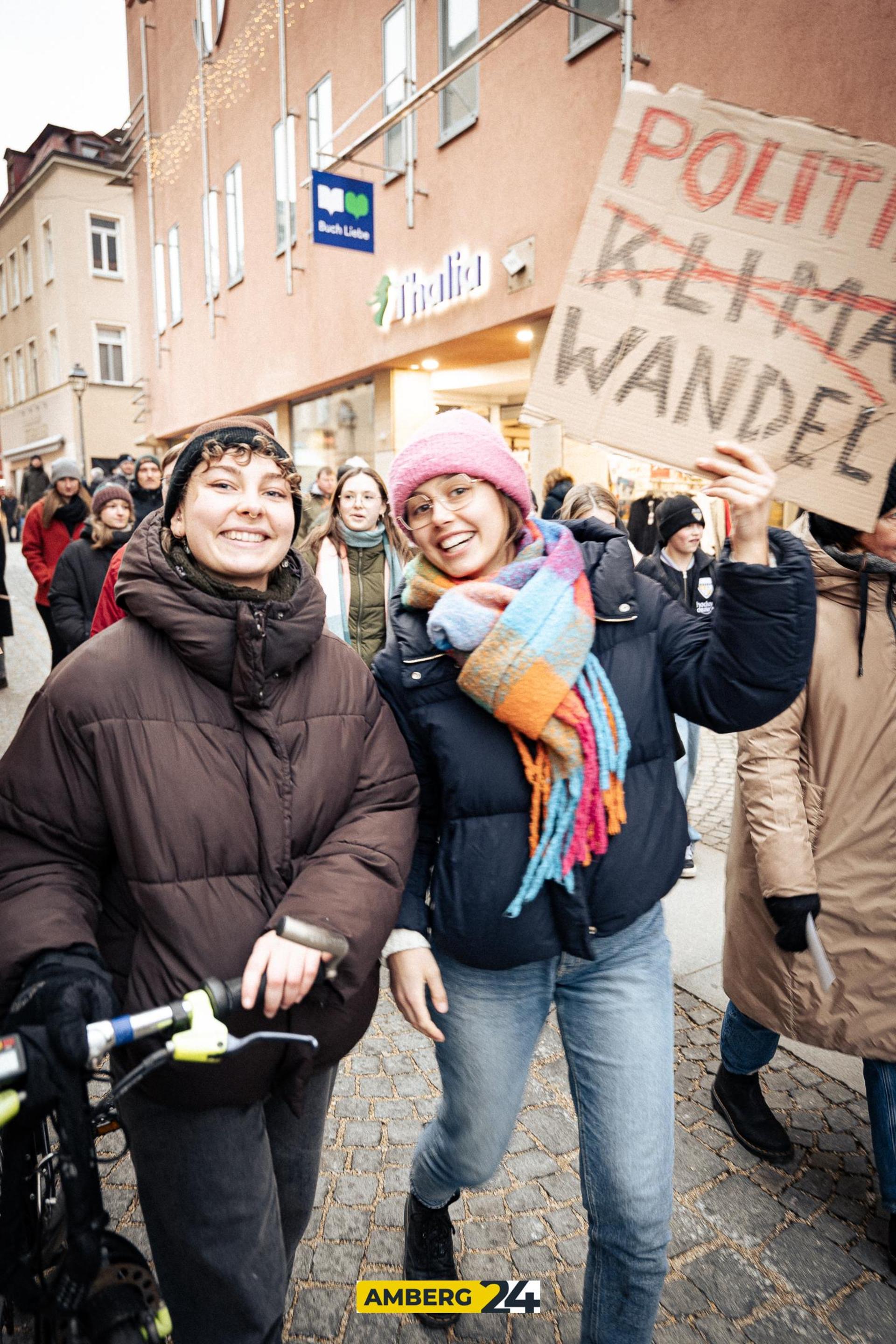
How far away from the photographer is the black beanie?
5.25 m

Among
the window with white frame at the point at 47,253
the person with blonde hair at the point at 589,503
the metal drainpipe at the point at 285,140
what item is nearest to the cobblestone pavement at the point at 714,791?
the person with blonde hair at the point at 589,503

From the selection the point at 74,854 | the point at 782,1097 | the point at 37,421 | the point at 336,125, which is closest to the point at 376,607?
the point at 782,1097

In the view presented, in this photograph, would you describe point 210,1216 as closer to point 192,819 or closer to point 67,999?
point 67,999

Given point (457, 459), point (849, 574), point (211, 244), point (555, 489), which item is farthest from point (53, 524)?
point (211, 244)

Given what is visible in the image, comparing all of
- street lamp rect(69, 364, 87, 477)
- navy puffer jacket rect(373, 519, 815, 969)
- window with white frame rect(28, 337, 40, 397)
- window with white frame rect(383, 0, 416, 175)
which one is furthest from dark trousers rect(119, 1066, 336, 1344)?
window with white frame rect(28, 337, 40, 397)

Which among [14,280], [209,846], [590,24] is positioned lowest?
[209,846]

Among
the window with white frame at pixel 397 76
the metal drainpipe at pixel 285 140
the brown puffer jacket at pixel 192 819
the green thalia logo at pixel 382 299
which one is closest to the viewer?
the brown puffer jacket at pixel 192 819

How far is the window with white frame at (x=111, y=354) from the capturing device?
33.1 meters

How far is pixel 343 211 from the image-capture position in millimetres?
12633

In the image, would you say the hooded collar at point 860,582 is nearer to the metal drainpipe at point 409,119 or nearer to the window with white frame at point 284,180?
the metal drainpipe at point 409,119

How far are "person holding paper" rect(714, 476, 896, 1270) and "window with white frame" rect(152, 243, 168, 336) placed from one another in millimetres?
23455

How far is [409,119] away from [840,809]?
42.9 feet

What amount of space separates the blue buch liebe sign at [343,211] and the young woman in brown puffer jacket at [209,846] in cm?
1211

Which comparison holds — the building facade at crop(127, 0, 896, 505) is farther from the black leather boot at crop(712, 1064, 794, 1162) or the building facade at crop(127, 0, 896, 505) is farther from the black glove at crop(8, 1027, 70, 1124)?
the black glove at crop(8, 1027, 70, 1124)
